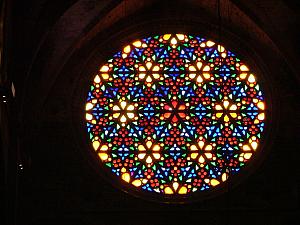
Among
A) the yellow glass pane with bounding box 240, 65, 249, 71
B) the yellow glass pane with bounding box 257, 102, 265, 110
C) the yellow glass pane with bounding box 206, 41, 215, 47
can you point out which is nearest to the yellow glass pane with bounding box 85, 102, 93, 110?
the yellow glass pane with bounding box 206, 41, 215, 47

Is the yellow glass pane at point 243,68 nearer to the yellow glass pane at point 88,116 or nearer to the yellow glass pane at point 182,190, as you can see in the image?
the yellow glass pane at point 182,190

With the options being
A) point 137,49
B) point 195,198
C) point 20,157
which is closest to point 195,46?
point 137,49

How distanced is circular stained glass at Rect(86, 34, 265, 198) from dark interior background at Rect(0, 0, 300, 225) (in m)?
0.28

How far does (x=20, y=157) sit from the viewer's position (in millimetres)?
20359

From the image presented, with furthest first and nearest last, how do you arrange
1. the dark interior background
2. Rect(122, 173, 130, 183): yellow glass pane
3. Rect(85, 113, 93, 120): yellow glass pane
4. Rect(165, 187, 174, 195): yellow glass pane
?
Rect(85, 113, 93, 120): yellow glass pane → Rect(122, 173, 130, 183): yellow glass pane → Rect(165, 187, 174, 195): yellow glass pane → the dark interior background

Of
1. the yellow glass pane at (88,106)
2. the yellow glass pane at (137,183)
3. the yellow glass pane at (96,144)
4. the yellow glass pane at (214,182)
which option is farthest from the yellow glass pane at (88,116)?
the yellow glass pane at (214,182)

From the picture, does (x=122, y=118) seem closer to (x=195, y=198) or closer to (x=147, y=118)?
(x=147, y=118)

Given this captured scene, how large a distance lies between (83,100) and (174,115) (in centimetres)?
192

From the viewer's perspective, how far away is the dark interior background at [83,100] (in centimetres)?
2141

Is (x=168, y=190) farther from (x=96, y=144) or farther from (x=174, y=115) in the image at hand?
(x=96, y=144)

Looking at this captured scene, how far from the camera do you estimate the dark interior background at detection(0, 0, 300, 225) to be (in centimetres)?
2141

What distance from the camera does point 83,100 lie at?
22.8 m

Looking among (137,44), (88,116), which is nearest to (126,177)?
(88,116)

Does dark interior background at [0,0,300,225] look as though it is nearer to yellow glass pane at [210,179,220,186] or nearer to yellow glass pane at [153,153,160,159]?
yellow glass pane at [210,179,220,186]
